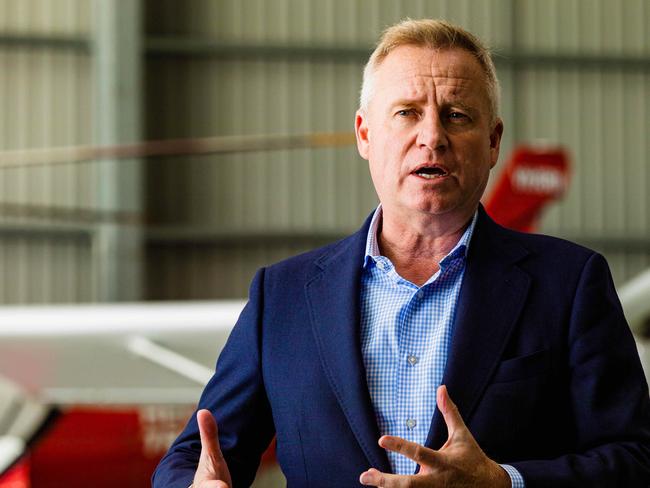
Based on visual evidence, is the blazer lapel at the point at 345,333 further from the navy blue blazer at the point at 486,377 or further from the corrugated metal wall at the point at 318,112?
the corrugated metal wall at the point at 318,112

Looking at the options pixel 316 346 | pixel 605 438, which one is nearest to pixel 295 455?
pixel 316 346

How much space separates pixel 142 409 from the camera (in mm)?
5102

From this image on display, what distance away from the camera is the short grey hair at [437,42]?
1409 millimetres

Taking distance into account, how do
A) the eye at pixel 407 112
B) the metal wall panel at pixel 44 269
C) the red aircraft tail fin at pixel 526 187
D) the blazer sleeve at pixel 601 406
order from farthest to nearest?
the metal wall panel at pixel 44 269 < the red aircraft tail fin at pixel 526 187 < the eye at pixel 407 112 < the blazer sleeve at pixel 601 406

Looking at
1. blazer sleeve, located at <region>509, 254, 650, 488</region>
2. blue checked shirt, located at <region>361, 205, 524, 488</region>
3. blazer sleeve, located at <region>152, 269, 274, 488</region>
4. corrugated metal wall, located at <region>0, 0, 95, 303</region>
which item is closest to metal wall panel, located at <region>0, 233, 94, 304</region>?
corrugated metal wall, located at <region>0, 0, 95, 303</region>

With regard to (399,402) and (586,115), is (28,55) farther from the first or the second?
(399,402)

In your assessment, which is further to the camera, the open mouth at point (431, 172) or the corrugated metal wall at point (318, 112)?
the corrugated metal wall at point (318, 112)

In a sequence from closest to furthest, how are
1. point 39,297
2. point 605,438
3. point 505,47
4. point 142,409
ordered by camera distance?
1. point 605,438
2. point 142,409
3. point 39,297
4. point 505,47

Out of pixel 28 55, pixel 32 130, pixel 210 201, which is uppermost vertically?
pixel 28 55

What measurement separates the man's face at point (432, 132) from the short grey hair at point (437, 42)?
11 mm

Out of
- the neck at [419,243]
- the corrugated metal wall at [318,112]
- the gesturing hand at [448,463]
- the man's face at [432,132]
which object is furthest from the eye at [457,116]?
the corrugated metal wall at [318,112]

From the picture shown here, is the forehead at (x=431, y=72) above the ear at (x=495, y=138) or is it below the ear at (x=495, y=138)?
→ above

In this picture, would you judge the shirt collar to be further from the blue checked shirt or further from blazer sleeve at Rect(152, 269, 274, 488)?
blazer sleeve at Rect(152, 269, 274, 488)

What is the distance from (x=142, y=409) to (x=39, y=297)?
5270 mm
